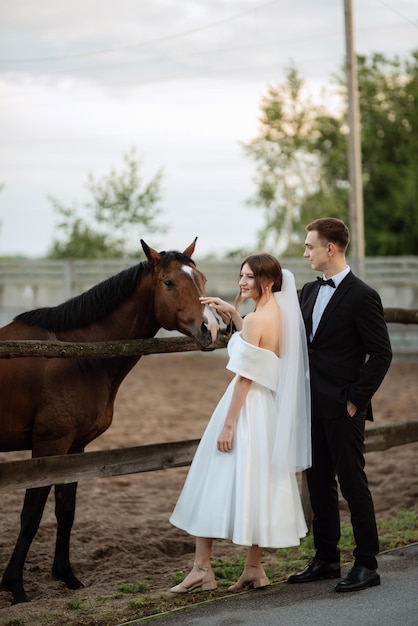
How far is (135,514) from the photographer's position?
7.06m

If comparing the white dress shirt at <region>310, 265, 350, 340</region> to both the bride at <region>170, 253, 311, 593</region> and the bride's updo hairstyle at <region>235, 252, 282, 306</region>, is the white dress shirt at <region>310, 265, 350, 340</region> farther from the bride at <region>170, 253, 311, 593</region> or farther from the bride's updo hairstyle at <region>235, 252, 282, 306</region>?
the bride's updo hairstyle at <region>235, 252, 282, 306</region>

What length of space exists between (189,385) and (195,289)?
10.9m

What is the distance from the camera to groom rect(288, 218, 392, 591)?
177 inches

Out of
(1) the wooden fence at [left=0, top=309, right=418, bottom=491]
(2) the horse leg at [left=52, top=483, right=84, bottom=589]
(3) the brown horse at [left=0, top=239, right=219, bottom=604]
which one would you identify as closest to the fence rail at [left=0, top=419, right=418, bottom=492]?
(1) the wooden fence at [left=0, top=309, right=418, bottom=491]

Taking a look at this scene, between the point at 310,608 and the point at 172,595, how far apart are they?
0.77 metres

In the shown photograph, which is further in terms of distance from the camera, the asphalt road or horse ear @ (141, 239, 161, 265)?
horse ear @ (141, 239, 161, 265)

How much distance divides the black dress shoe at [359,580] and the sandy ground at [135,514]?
102 cm

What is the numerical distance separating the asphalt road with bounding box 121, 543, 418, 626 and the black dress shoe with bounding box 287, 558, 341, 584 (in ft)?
0.15

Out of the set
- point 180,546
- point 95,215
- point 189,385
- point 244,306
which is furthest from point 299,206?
point 180,546

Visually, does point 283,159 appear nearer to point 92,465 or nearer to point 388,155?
point 388,155

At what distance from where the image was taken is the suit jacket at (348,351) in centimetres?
446

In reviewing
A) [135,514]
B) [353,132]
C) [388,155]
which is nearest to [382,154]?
[388,155]

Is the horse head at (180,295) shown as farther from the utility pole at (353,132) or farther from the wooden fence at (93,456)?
the utility pole at (353,132)

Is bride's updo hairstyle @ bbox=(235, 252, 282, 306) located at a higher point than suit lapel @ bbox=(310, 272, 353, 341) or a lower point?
higher
